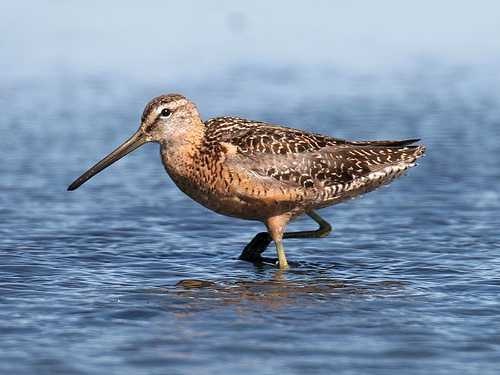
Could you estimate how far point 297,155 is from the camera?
29.0 feet

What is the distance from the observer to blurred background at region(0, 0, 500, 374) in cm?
649

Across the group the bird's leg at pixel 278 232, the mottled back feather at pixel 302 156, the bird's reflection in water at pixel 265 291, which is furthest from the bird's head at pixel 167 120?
the bird's reflection in water at pixel 265 291

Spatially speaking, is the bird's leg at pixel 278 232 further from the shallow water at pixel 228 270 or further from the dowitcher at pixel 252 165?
the shallow water at pixel 228 270

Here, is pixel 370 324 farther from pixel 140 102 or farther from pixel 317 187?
pixel 140 102

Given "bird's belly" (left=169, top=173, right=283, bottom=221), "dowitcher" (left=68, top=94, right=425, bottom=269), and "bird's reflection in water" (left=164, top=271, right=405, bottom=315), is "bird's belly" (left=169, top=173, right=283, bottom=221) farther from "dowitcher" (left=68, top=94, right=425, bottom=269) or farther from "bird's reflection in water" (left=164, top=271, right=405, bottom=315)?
"bird's reflection in water" (left=164, top=271, right=405, bottom=315)

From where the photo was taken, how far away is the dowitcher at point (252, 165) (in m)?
8.51

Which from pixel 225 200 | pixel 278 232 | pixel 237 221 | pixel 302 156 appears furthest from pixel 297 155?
pixel 237 221

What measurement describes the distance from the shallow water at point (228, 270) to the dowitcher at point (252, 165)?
47 cm

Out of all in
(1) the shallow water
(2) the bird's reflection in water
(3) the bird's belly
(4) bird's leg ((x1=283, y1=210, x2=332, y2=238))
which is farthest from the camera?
(4) bird's leg ((x1=283, y1=210, x2=332, y2=238))

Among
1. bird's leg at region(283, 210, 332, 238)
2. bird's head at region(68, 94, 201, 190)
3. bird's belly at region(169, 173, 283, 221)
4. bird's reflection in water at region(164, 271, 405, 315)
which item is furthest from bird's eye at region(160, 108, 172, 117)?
bird's leg at region(283, 210, 332, 238)

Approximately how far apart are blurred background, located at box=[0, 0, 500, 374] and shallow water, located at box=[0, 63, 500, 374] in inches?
0.9

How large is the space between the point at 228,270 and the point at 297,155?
101 cm

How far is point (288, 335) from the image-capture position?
6.61 metres

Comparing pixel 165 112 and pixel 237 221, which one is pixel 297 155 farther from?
pixel 237 221
